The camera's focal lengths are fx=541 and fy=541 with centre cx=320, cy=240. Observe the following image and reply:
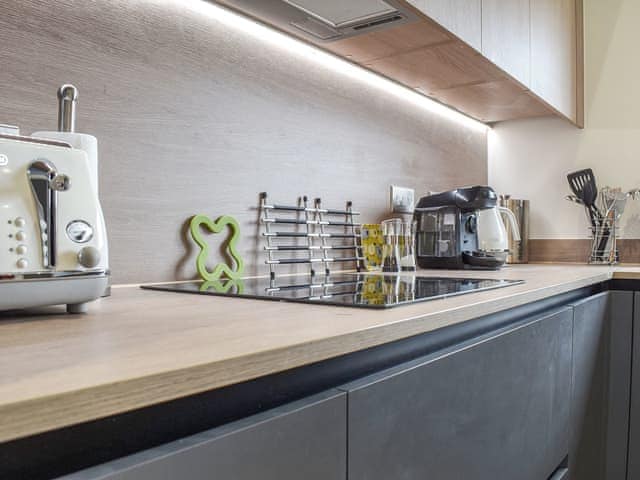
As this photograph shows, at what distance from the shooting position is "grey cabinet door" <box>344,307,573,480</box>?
579mm

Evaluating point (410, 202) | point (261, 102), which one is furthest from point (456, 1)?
point (410, 202)

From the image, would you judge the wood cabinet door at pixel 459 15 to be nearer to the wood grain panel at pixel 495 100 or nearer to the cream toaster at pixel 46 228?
the wood grain panel at pixel 495 100

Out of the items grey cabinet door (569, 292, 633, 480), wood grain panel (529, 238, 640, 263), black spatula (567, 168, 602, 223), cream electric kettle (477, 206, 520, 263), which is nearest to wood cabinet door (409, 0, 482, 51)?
cream electric kettle (477, 206, 520, 263)

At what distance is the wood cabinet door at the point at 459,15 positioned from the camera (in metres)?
1.23

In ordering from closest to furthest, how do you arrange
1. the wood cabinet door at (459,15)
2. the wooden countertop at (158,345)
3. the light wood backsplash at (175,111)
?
the wooden countertop at (158,345), the light wood backsplash at (175,111), the wood cabinet door at (459,15)

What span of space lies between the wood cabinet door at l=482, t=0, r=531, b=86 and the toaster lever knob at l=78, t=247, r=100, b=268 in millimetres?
1262

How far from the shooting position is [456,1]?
1.34m

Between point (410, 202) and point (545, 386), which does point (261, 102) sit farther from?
point (545, 386)

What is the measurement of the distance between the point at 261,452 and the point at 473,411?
45 centimetres

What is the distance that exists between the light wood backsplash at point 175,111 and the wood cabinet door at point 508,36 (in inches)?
16.3

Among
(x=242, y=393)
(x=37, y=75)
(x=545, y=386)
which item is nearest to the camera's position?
(x=242, y=393)

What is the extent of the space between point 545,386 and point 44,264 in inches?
36.8

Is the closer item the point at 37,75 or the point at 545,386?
the point at 37,75

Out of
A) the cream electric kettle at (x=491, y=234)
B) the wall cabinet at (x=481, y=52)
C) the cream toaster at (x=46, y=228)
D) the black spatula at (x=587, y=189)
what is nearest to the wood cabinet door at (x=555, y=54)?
the wall cabinet at (x=481, y=52)
